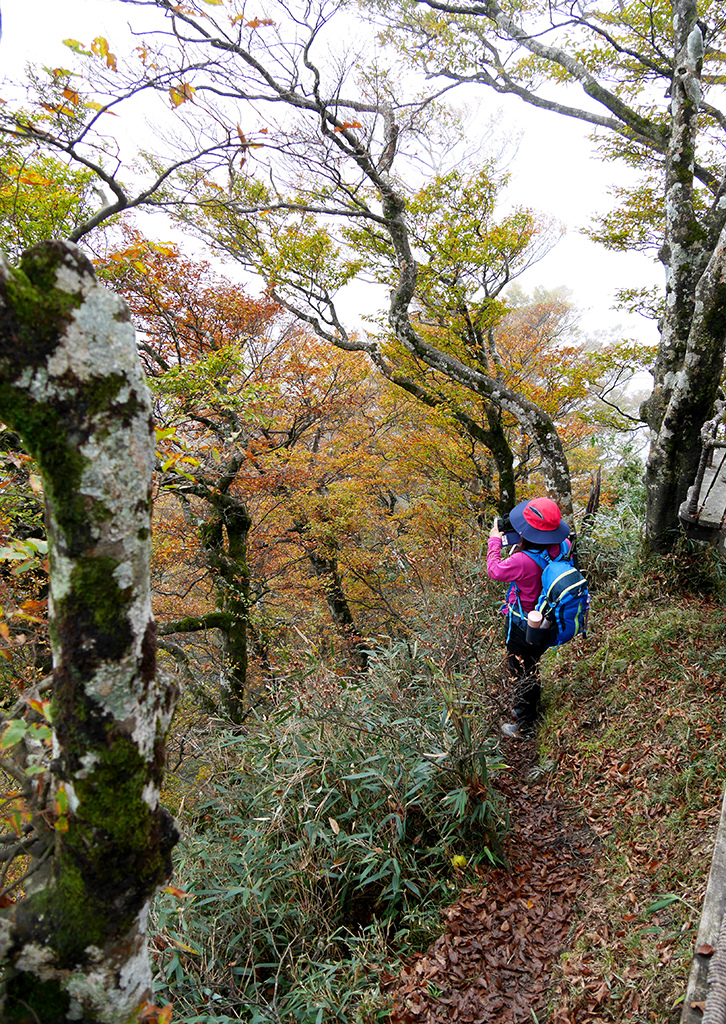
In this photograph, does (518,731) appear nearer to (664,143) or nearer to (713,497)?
(713,497)

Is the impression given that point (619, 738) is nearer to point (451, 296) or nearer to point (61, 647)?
point (61, 647)

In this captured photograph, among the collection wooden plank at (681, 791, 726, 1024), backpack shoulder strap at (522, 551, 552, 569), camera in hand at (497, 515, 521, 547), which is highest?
camera in hand at (497, 515, 521, 547)

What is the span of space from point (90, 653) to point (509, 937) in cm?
293

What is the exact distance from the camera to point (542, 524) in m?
4.11

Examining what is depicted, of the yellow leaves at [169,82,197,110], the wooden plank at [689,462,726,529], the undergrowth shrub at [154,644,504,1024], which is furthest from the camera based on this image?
the wooden plank at [689,462,726,529]

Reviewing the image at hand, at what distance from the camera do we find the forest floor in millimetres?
2453

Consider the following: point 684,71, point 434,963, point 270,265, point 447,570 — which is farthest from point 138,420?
point 270,265

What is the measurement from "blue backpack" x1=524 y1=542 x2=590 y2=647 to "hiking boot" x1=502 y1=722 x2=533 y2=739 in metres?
1.11

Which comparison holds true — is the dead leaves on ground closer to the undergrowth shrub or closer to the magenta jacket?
the undergrowth shrub

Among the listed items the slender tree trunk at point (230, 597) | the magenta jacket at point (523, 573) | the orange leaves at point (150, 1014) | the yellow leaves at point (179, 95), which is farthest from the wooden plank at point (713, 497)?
the slender tree trunk at point (230, 597)

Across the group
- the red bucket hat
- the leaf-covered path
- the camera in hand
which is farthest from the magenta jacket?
the leaf-covered path

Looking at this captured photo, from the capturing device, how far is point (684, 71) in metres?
5.04

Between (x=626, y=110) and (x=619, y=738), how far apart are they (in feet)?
24.6

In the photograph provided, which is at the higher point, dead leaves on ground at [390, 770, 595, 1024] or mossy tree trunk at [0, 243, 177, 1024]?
mossy tree trunk at [0, 243, 177, 1024]
